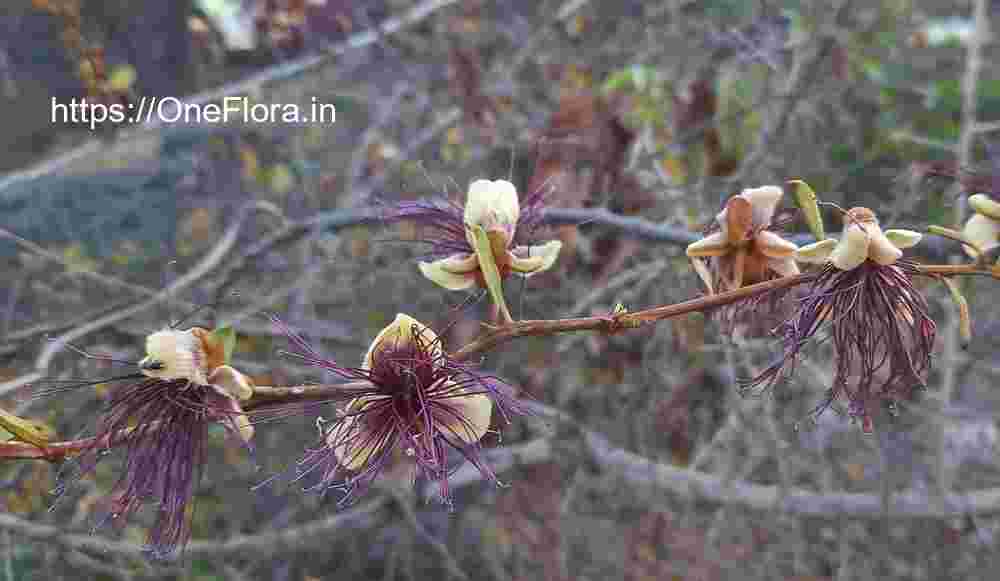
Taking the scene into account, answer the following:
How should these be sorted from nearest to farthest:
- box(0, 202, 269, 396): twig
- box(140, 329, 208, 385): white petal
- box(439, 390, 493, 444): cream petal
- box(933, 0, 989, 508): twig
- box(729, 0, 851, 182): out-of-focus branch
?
box(140, 329, 208, 385): white petal < box(439, 390, 493, 444): cream petal < box(0, 202, 269, 396): twig < box(933, 0, 989, 508): twig < box(729, 0, 851, 182): out-of-focus branch

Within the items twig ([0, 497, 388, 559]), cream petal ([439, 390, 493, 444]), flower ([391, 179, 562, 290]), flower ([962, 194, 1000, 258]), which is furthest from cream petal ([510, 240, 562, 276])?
twig ([0, 497, 388, 559])

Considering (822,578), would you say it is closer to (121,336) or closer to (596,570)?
(596,570)

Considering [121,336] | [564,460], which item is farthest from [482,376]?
[564,460]

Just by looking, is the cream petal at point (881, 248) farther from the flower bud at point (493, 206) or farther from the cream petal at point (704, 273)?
the flower bud at point (493, 206)

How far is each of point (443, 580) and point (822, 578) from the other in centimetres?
104

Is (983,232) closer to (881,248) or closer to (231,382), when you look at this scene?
(881,248)

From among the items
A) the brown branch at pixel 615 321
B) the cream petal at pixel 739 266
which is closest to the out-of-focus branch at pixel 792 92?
Answer: the cream petal at pixel 739 266

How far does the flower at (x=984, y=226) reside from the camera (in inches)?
28.6

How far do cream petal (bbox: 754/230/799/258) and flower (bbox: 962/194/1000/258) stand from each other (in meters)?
0.15

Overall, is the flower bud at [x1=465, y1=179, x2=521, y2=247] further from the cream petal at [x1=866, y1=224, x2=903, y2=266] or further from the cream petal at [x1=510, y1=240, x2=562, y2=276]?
the cream petal at [x1=866, y1=224, x2=903, y2=266]

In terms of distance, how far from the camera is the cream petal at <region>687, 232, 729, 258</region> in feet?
2.45

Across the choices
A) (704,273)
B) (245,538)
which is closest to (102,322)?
(245,538)

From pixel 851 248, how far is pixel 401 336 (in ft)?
1.20

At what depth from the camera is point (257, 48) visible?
308 centimetres
